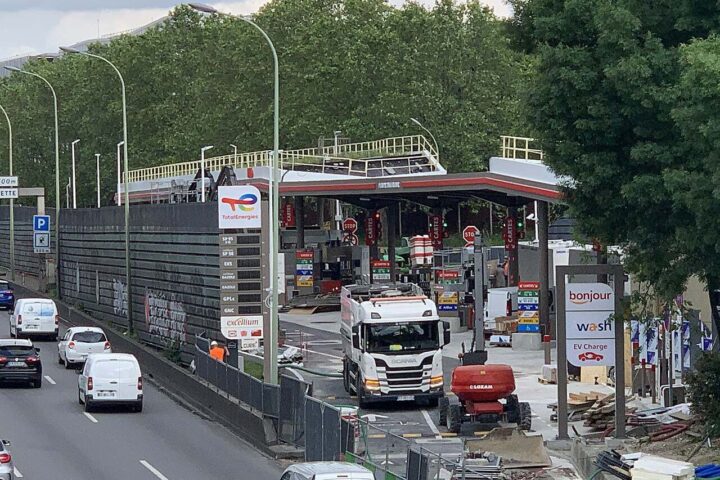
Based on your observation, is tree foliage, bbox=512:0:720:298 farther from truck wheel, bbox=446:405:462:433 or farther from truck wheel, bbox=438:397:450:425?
truck wheel, bbox=438:397:450:425

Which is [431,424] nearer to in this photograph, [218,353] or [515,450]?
[515,450]

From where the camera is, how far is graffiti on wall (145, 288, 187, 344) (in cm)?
4984

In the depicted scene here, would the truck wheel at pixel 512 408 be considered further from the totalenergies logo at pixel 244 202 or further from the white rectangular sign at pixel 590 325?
the totalenergies logo at pixel 244 202

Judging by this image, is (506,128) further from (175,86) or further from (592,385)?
(592,385)

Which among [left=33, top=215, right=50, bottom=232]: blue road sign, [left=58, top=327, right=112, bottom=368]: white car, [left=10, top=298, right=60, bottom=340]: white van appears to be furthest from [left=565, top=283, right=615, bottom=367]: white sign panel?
[left=33, top=215, right=50, bottom=232]: blue road sign

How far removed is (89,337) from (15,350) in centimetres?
542

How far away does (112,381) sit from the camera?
39.7m

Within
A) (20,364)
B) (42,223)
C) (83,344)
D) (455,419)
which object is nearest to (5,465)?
(455,419)

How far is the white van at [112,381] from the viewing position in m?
39.6

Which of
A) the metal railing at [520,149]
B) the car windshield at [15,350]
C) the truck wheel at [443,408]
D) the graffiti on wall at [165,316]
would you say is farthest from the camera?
the metal railing at [520,149]

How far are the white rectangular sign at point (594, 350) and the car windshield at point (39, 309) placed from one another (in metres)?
33.8

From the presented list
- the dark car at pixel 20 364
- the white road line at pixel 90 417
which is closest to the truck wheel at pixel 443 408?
the white road line at pixel 90 417

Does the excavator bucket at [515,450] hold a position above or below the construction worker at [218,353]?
below

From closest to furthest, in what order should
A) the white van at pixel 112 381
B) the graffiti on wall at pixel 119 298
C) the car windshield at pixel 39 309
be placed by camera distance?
the white van at pixel 112 381
the car windshield at pixel 39 309
the graffiti on wall at pixel 119 298
